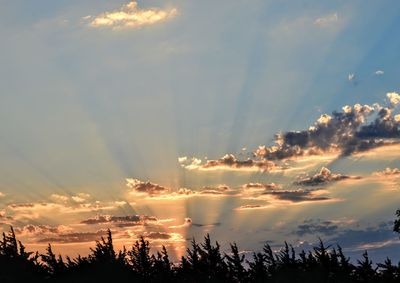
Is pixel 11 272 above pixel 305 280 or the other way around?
above

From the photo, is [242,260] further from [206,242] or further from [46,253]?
[46,253]

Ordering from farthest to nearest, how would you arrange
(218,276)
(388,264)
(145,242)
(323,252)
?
(145,242) → (218,276) → (323,252) → (388,264)

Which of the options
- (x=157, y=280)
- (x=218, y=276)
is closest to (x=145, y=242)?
(x=157, y=280)

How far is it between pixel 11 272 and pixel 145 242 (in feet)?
50.3

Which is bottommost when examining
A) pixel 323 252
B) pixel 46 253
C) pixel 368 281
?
pixel 368 281

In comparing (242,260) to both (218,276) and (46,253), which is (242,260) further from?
(46,253)

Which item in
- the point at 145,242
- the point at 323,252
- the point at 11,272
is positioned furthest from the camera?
the point at 145,242

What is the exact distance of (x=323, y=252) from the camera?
140 ft

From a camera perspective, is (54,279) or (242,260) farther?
(242,260)

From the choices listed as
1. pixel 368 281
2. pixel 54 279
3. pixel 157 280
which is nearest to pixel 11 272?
pixel 54 279

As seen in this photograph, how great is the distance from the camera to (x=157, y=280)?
1960 inches

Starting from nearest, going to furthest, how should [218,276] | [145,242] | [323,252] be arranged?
[323,252] < [218,276] < [145,242]

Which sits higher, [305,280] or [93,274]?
[93,274]

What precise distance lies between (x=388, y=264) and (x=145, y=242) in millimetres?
26777
